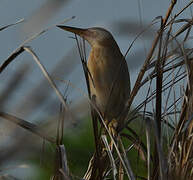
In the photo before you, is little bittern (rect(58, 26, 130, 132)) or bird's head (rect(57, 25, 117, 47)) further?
bird's head (rect(57, 25, 117, 47))

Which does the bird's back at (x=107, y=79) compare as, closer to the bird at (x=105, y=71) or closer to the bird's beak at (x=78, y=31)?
the bird at (x=105, y=71)

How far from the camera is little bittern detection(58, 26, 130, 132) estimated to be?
1.90 metres

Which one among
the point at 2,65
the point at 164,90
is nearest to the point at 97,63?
the point at 164,90

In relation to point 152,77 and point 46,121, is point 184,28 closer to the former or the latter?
point 152,77

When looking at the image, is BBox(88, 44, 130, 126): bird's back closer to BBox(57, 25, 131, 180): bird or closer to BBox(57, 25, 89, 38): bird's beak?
BBox(57, 25, 131, 180): bird

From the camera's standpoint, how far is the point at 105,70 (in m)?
1.96

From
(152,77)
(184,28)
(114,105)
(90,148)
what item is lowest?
(90,148)

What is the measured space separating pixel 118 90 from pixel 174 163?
3.30ft

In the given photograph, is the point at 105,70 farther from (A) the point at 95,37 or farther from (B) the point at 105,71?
(A) the point at 95,37

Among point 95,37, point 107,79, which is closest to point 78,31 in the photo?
point 95,37

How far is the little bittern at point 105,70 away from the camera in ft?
6.24

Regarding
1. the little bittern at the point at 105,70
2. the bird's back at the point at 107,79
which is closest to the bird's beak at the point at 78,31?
the little bittern at the point at 105,70

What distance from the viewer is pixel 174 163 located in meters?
0.96

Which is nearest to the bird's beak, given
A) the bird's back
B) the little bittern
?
the little bittern
